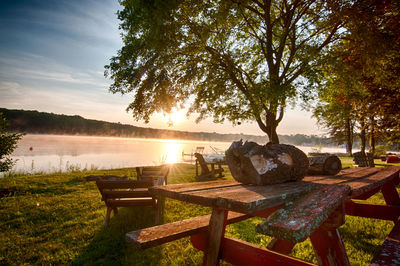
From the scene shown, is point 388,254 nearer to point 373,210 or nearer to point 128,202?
point 373,210

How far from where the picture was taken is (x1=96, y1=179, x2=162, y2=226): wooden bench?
5297mm

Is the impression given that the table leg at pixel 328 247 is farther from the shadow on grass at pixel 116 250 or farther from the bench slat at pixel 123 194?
the bench slat at pixel 123 194

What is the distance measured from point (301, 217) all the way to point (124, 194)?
4849 millimetres

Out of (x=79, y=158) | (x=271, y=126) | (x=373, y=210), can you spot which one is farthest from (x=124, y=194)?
(x=79, y=158)

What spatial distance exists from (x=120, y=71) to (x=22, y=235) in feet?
18.7

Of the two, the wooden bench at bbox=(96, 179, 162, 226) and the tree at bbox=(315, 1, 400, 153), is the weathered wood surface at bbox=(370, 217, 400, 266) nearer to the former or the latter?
the wooden bench at bbox=(96, 179, 162, 226)

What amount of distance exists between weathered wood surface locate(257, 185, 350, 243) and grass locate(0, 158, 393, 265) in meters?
2.69

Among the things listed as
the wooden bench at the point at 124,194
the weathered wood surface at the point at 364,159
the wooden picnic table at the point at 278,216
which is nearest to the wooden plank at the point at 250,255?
the wooden picnic table at the point at 278,216

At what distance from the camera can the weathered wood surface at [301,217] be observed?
1.14m

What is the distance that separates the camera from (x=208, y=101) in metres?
9.57

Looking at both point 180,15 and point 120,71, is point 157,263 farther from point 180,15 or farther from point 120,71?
point 180,15

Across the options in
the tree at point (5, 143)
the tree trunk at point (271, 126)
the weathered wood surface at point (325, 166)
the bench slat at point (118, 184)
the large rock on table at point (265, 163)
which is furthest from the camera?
the tree trunk at point (271, 126)

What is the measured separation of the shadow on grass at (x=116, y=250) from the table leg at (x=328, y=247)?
2485 millimetres

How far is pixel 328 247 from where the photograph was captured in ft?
5.94
